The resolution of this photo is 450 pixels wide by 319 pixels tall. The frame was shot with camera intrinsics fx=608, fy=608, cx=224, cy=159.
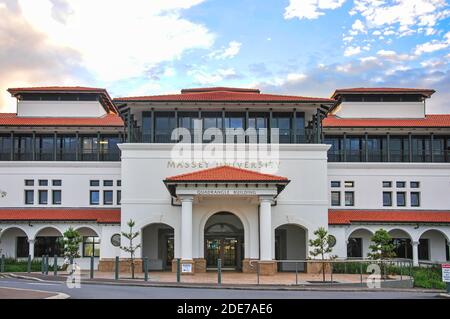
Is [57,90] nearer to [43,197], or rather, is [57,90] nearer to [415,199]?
[43,197]

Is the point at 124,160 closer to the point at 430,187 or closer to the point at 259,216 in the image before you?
the point at 259,216

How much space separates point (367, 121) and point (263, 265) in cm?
1848

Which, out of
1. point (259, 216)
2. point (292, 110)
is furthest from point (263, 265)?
point (292, 110)

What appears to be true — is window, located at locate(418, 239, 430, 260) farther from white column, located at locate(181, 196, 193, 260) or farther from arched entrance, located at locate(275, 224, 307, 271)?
white column, located at locate(181, 196, 193, 260)

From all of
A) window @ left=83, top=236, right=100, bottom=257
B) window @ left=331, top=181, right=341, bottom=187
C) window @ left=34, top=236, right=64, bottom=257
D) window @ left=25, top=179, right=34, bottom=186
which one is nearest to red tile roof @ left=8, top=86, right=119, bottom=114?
window @ left=25, top=179, right=34, bottom=186

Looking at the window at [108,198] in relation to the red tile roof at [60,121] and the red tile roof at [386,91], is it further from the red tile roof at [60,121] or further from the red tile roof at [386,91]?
the red tile roof at [386,91]

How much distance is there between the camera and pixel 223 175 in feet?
111

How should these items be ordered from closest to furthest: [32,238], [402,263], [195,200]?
[402,263] → [195,200] → [32,238]

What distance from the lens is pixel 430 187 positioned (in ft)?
146

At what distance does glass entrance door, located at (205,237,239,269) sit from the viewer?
38.0 m

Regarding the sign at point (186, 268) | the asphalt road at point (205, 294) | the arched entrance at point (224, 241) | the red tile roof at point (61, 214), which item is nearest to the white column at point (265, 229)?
the arched entrance at point (224, 241)

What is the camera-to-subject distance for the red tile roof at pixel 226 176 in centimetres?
3312

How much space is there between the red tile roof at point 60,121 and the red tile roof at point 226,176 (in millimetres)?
13096

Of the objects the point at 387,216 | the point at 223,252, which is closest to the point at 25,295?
the point at 223,252
